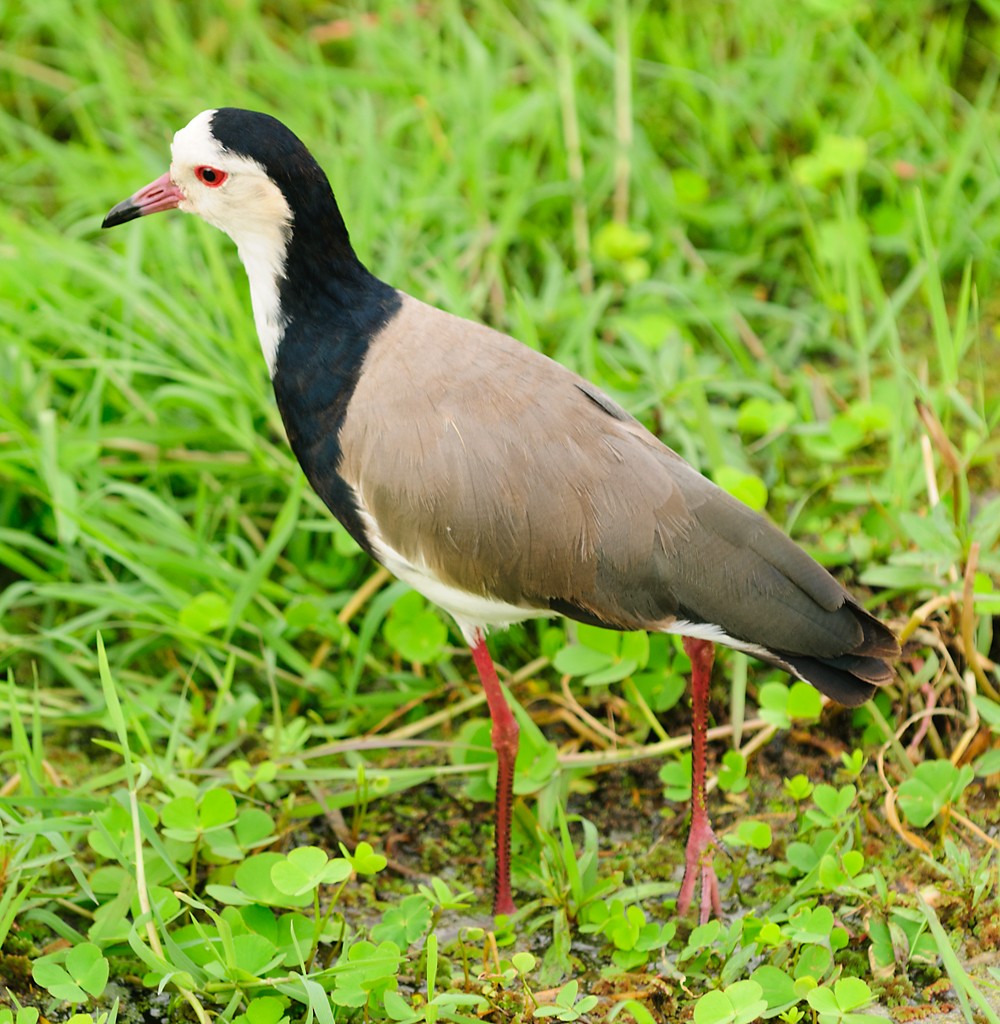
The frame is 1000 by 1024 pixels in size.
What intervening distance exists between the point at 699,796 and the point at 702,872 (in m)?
0.18

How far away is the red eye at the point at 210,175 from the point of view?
3.10 metres

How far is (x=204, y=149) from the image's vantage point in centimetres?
308

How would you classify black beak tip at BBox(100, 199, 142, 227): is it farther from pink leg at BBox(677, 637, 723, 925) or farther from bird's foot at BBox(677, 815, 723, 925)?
bird's foot at BBox(677, 815, 723, 925)

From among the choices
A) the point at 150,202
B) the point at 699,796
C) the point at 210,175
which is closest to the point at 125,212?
the point at 150,202

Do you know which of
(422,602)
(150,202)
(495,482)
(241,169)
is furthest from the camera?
(422,602)

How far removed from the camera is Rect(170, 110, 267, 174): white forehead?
10.0ft

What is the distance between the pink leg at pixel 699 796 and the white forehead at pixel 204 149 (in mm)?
1482

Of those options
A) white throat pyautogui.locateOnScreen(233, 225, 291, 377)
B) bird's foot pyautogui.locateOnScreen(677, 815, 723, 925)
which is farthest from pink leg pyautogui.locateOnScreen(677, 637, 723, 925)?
white throat pyautogui.locateOnScreen(233, 225, 291, 377)

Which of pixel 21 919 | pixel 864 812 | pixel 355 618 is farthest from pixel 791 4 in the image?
pixel 21 919

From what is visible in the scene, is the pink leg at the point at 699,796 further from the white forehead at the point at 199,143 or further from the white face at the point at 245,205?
the white forehead at the point at 199,143

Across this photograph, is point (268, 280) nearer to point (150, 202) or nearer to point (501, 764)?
point (150, 202)

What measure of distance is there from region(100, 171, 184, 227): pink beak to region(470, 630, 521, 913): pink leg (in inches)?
49.4

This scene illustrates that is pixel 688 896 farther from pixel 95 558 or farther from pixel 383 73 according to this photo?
pixel 383 73

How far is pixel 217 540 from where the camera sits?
4.05 m
